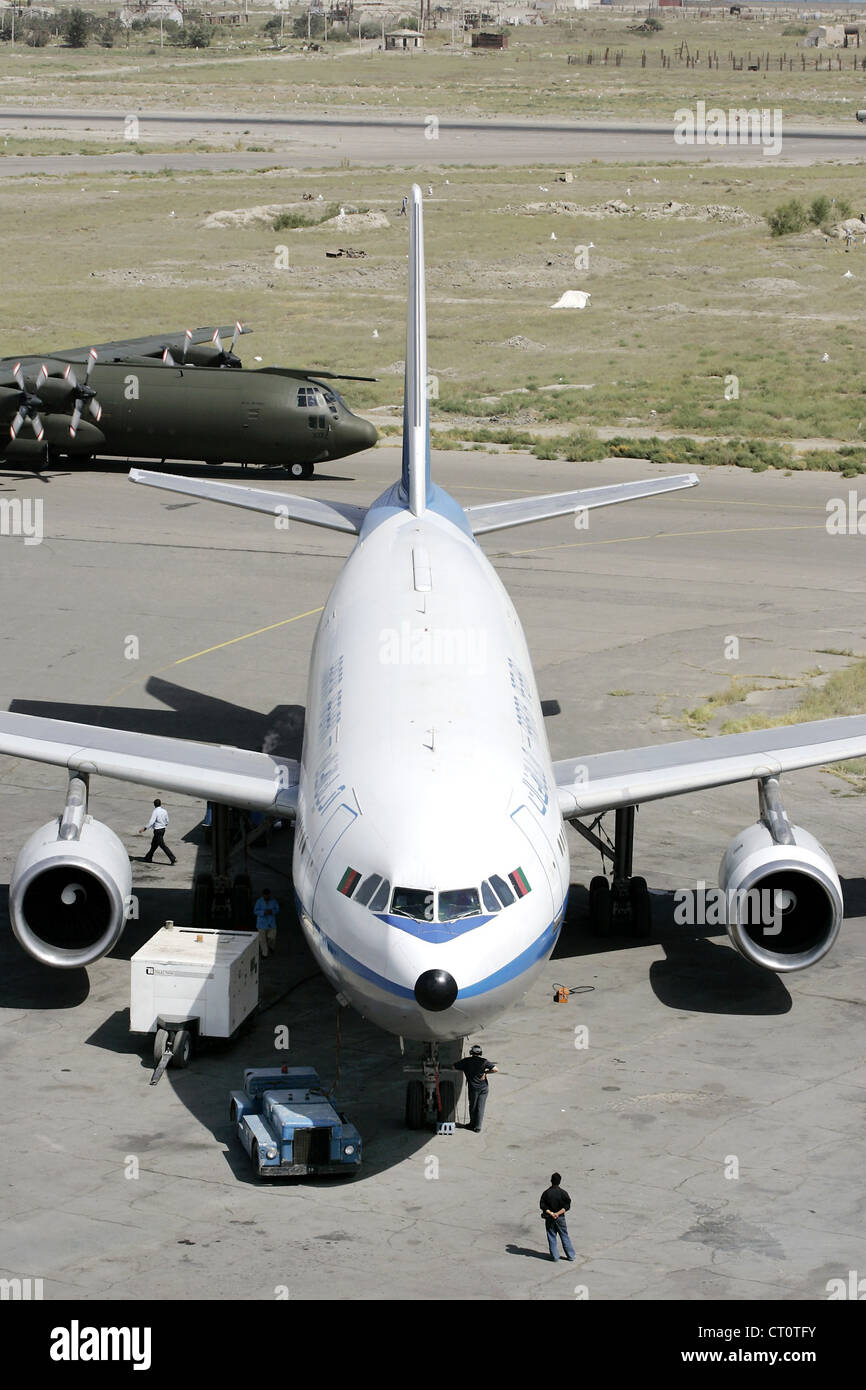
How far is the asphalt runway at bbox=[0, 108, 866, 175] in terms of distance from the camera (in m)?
156

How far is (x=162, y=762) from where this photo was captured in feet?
92.3

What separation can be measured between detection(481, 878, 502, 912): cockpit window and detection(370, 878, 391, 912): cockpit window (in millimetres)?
1164

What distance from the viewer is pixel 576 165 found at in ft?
506

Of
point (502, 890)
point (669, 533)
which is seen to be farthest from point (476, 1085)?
point (669, 533)

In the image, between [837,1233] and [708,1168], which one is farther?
[708,1168]

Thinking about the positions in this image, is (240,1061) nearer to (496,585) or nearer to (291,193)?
(496,585)

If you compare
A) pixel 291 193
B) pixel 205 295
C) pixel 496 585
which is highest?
pixel 291 193

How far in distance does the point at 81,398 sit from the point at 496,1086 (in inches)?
1750

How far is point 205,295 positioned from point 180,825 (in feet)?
Answer: 233

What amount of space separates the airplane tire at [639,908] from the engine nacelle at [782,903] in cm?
273

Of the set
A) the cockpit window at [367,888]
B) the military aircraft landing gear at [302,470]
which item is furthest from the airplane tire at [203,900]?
the military aircraft landing gear at [302,470]

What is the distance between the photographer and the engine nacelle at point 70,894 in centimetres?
2594

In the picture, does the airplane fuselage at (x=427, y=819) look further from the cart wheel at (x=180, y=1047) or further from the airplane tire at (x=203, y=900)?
the airplane tire at (x=203, y=900)
